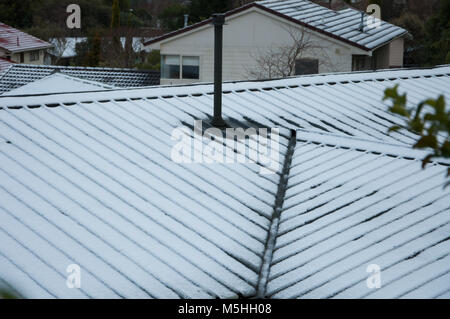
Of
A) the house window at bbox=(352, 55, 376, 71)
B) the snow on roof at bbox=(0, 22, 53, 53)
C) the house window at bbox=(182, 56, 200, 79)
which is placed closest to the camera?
the house window at bbox=(352, 55, 376, 71)

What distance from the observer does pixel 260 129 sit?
24.3ft

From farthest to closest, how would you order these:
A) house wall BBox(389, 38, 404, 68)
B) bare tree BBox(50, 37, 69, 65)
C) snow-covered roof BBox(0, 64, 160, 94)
Answer: bare tree BBox(50, 37, 69, 65) < snow-covered roof BBox(0, 64, 160, 94) < house wall BBox(389, 38, 404, 68)

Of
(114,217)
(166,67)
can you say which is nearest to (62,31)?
(166,67)

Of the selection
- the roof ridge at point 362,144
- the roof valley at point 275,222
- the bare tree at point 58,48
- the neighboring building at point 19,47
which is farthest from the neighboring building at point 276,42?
the bare tree at point 58,48

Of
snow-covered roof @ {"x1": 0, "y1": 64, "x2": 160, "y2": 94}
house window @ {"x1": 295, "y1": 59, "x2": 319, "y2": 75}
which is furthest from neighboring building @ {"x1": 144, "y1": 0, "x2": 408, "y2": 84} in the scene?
snow-covered roof @ {"x1": 0, "y1": 64, "x2": 160, "y2": 94}

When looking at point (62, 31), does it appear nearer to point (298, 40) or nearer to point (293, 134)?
point (298, 40)

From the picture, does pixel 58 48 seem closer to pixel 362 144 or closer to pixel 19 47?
pixel 19 47

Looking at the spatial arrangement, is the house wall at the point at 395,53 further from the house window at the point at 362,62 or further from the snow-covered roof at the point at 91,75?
the snow-covered roof at the point at 91,75

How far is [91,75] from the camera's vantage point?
72.3 feet

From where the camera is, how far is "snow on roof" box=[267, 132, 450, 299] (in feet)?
15.2

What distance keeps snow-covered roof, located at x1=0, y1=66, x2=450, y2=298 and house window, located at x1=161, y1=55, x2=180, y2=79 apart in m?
13.1

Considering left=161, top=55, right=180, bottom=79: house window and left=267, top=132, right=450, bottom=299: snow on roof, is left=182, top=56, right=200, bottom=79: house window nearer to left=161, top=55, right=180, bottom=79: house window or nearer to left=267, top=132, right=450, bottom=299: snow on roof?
left=161, top=55, right=180, bottom=79: house window

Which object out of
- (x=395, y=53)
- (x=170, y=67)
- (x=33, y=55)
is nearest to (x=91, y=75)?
(x=170, y=67)
